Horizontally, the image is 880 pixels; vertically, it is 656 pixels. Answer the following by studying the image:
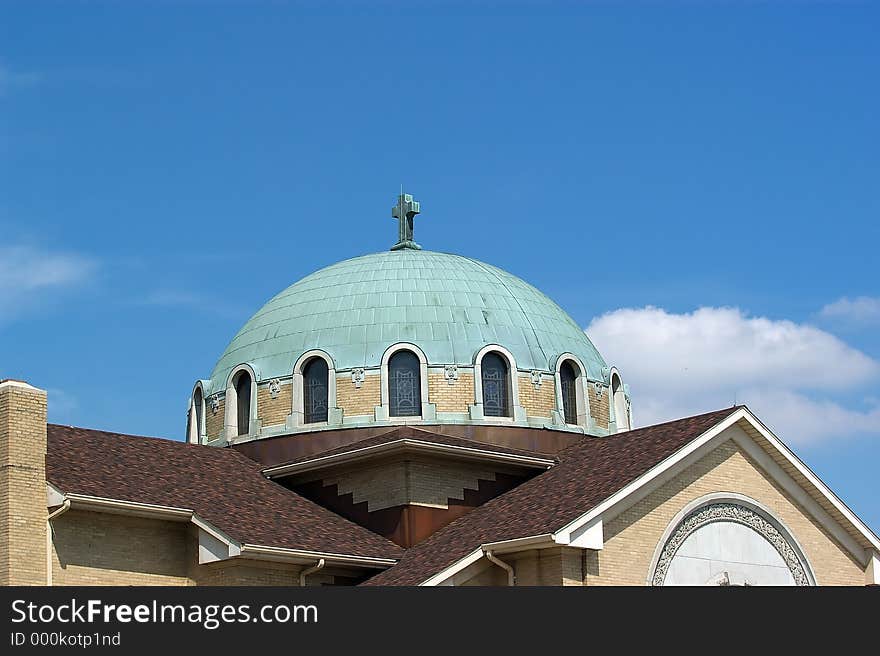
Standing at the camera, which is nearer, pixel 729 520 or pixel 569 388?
pixel 729 520

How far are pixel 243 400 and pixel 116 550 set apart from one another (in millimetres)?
8593

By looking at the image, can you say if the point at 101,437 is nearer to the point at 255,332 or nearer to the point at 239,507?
the point at 239,507

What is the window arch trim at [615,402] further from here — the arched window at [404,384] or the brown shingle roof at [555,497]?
the arched window at [404,384]

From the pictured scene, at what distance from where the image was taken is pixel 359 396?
3897 cm

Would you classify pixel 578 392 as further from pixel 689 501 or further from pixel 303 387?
pixel 689 501

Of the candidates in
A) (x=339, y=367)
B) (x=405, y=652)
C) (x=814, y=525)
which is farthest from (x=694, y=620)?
(x=339, y=367)

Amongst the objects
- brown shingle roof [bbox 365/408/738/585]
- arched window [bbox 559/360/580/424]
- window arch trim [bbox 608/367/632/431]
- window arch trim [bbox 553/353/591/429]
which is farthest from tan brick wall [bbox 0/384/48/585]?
window arch trim [bbox 608/367/632/431]

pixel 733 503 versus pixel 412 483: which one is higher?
pixel 412 483

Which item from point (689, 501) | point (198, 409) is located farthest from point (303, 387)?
point (689, 501)

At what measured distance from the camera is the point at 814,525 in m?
36.4

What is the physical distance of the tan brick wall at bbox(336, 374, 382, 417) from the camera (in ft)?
127

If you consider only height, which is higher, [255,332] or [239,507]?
[255,332]

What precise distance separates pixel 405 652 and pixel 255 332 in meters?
19.1

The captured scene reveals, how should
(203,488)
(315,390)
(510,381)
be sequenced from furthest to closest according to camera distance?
(315,390)
(510,381)
(203,488)
